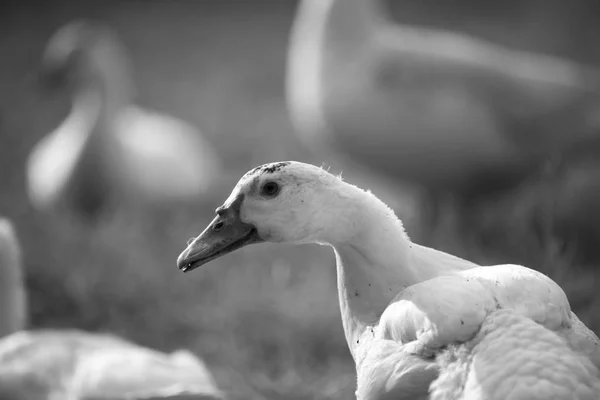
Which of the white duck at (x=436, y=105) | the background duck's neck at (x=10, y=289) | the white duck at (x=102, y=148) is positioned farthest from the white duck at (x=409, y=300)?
the white duck at (x=102, y=148)

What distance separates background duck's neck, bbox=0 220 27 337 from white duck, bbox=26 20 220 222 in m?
1.94

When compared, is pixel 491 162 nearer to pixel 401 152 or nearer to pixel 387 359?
pixel 401 152

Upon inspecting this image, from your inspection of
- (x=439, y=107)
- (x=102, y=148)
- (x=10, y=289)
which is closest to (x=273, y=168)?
(x=10, y=289)

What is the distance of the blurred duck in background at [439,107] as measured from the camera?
4590 millimetres

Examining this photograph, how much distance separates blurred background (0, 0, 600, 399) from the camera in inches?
152

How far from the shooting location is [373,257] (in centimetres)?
244

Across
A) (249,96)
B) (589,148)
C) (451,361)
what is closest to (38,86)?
(249,96)

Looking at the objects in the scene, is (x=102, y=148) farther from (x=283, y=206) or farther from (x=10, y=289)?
(x=283, y=206)

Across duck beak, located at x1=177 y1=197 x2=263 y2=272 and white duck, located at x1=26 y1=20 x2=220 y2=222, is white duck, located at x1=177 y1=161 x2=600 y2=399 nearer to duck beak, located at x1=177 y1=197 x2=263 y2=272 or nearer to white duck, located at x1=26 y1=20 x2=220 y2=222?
duck beak, located at x1=177 y1=197 x2=263 y2=272

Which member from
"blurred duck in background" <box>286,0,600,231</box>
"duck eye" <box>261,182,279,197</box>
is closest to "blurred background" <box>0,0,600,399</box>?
"blurred duck in background" <box>286,0,600,231</box>

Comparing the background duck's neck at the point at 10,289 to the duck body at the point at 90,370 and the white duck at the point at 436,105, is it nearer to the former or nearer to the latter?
the duck body at the point at 90,370

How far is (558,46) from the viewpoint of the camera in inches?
303

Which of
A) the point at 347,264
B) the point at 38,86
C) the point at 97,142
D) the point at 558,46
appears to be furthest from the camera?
the point at 558,46

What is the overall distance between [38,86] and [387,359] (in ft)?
15.2
